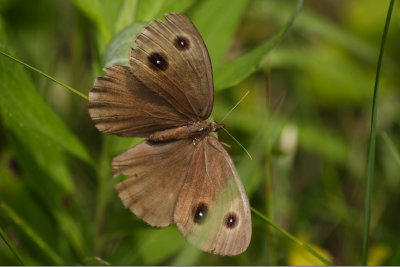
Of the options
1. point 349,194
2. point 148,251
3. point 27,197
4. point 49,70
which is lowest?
point 349,194

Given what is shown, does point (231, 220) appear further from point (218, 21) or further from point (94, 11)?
point (218, 21)

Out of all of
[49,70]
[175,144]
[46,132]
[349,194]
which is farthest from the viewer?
[349,194]

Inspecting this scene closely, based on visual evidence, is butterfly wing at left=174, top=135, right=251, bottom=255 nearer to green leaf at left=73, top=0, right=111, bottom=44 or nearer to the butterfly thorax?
the butterfly thorax

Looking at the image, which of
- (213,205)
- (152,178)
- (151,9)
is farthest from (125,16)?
(213,205)

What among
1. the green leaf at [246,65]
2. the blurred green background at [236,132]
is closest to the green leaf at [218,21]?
the blurred green background at [236,132]

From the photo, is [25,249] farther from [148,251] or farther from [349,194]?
[349,194]

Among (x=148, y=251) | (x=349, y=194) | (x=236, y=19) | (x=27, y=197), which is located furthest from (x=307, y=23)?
(x=27, y=197)
